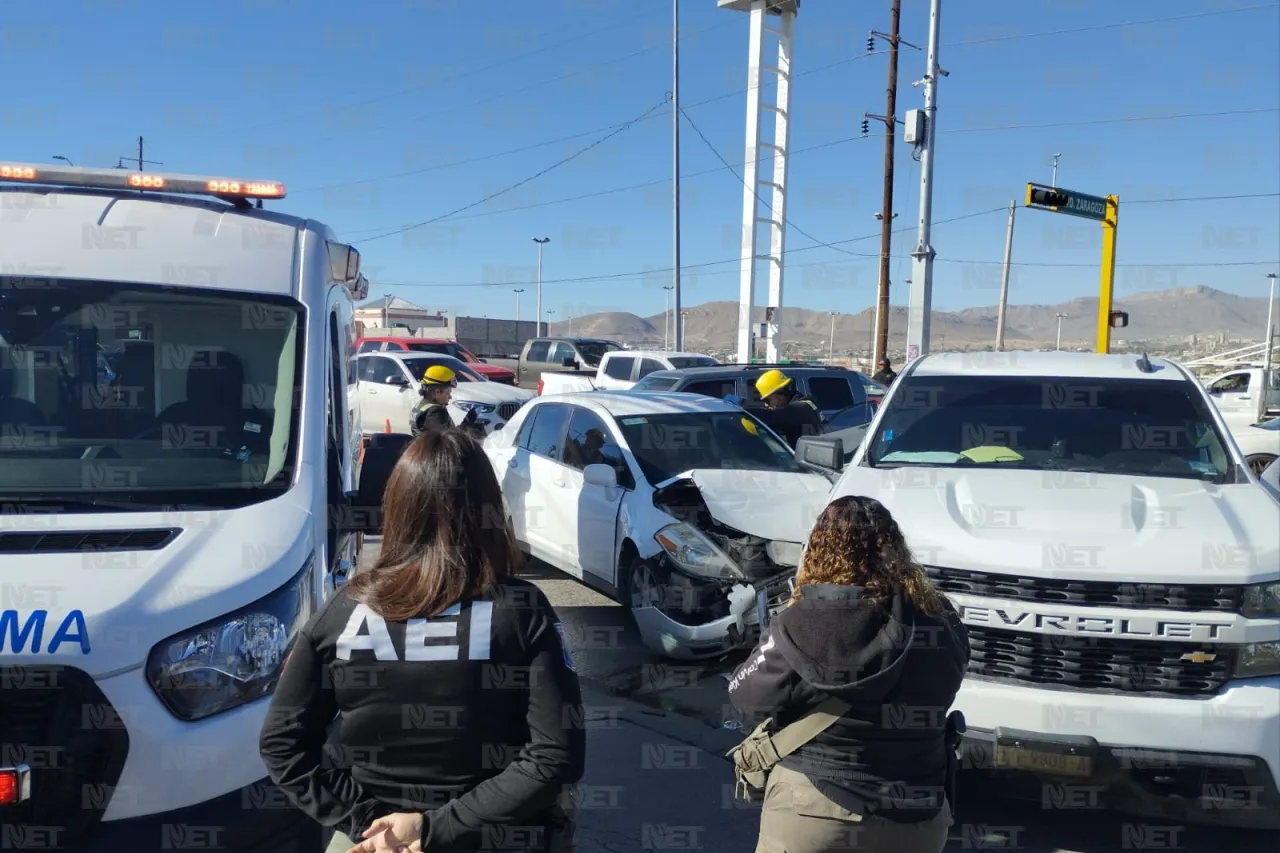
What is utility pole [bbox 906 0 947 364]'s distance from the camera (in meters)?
16.9

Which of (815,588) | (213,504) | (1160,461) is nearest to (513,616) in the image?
(815,588)

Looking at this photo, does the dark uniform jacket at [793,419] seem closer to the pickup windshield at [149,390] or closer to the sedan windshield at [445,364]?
the pickup windshield at [149,390]

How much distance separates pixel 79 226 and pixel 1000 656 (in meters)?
3.99

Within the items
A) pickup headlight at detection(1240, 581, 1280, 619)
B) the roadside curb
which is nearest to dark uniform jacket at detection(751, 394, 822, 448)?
the roadside curb

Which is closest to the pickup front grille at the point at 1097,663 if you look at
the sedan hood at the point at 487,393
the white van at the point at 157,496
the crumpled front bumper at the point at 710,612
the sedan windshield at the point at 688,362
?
the crumpled front bumper at the point at 710,612

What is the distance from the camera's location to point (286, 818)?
9.39 feet

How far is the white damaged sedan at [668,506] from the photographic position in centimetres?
601

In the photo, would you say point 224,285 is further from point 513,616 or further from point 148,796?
point 513,616

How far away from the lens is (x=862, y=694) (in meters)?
2.43

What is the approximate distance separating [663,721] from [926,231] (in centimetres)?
1454

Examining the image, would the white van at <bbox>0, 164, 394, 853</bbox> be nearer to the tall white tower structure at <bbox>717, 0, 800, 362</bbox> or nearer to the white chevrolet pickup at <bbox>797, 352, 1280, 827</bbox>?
the white chevrolet pickup at <bbox>797, 352, 1280, 827</bbox>

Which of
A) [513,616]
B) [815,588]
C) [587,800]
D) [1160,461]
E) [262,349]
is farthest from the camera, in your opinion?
[1160,461]

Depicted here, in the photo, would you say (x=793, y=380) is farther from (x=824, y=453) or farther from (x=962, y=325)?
(x=962, y=325)

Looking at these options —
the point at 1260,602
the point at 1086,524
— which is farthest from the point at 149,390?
the point at 1260,602
